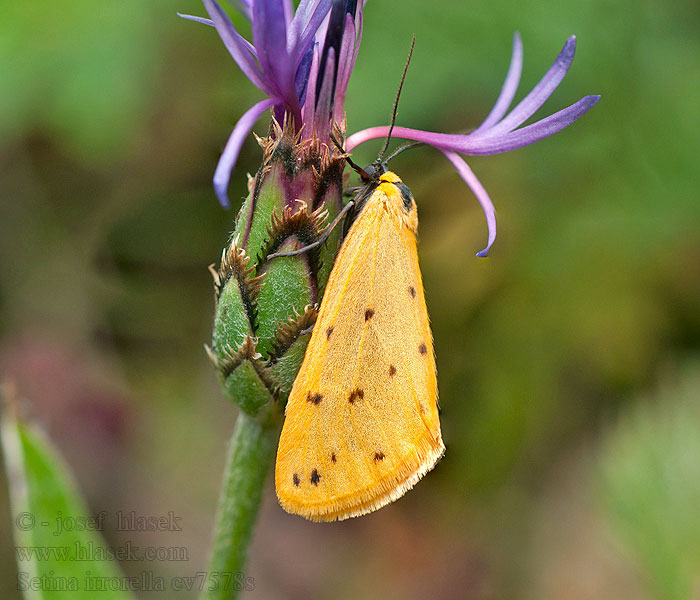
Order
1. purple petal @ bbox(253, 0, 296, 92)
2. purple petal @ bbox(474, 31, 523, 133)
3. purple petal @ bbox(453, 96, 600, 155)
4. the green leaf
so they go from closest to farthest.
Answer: purple petal @ bbox(253, 0, 296, 92), purple petal @ bbox(453, 96, 600, 155), purple petal @ bbox(474, 31, 523, 133), the green leaf

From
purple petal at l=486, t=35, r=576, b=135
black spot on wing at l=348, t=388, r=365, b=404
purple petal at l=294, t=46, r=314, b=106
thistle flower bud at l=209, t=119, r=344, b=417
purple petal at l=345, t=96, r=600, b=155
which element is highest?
purple petal at l=294, t=46, r=314, b=106

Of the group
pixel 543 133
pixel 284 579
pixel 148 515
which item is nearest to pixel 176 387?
pixel 148 515

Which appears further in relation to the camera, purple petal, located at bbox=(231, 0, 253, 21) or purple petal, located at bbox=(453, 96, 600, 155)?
purple petal, located at bbox=(231, 0, 253, 21)

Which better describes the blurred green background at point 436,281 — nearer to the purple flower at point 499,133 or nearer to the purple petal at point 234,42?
the purple flower at point 499,133

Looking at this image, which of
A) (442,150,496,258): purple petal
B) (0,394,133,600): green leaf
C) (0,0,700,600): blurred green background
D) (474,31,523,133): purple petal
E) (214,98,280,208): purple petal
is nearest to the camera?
(214,98,280,208): purple petal

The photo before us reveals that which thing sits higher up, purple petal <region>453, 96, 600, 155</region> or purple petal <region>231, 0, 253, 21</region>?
purple petal <region>231, 0, 253, 21</region>

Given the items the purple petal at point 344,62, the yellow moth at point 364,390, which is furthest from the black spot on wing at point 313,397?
the purple petal at point 344,62

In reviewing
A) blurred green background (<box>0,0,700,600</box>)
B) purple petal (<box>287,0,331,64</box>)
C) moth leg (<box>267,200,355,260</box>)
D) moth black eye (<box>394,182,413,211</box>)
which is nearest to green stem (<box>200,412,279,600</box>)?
moth leg (<box>267,200,355,260</box>)

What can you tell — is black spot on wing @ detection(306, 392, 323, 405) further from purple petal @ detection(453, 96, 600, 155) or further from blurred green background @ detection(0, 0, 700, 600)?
blurred green background @ detection(0, 0, 700, 600)
